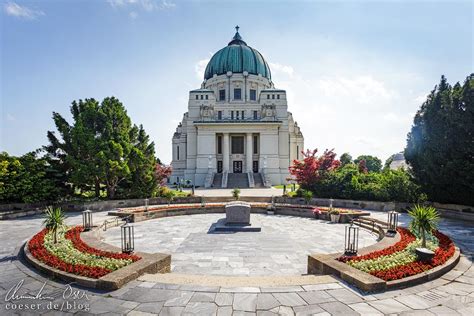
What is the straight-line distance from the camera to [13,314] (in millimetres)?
4766

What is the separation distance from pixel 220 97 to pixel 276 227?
43.4 meters

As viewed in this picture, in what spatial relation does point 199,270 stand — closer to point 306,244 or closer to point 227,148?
point 306,244

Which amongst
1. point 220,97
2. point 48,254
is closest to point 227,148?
point 220,97

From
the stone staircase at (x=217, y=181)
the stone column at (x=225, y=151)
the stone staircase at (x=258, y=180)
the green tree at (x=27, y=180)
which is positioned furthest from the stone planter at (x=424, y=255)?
the stone column at (x=225, y=151)

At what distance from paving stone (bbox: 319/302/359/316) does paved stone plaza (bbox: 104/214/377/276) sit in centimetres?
281

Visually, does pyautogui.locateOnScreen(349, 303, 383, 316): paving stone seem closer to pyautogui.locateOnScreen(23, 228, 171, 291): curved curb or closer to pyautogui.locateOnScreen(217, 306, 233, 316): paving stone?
pyautogui.locateOnScreen(217, 306, 233, 316): paving stone

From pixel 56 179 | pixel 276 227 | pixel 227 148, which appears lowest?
pixel 276 227

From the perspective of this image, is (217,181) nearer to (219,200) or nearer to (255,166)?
(255,166)

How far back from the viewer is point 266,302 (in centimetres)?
507

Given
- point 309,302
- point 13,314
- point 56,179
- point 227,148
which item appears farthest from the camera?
point 227,148

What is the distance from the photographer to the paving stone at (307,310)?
4.70 metres

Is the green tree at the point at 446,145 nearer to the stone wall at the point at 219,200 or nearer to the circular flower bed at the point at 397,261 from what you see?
the stone wall at the point at 219,200

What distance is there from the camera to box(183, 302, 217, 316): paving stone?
4.68 meters

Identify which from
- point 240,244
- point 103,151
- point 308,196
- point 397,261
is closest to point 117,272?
point 240,244
